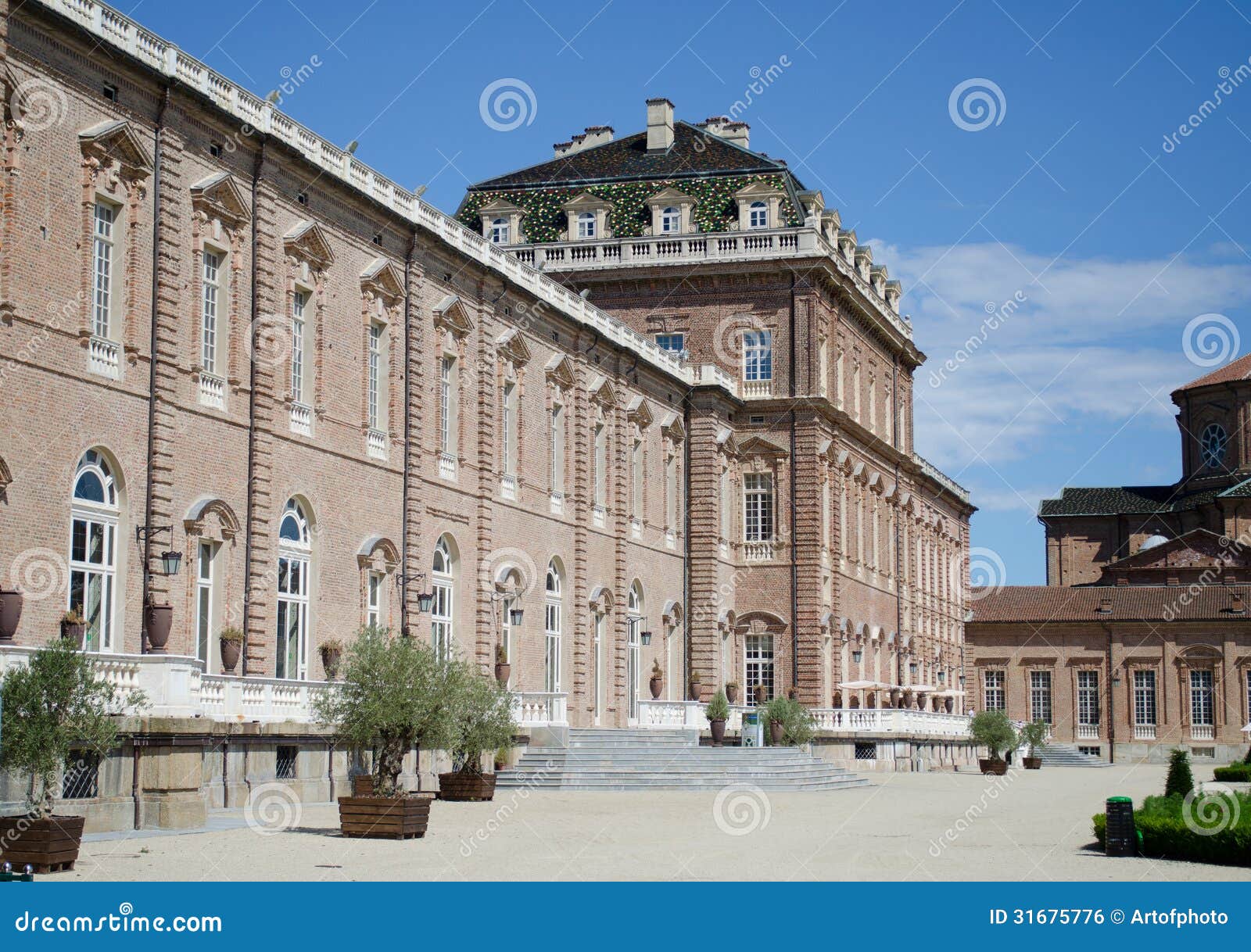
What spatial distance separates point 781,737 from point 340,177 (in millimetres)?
19857

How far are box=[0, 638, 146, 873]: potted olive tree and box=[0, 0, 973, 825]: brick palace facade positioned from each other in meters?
2.30

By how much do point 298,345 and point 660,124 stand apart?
30658 mm

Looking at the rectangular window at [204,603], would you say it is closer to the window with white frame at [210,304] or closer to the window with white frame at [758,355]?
the window with white frame at [210,304]

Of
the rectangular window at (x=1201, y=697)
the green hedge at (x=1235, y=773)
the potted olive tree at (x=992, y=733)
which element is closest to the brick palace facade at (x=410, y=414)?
the potted olive tree at (x=992, y=733)

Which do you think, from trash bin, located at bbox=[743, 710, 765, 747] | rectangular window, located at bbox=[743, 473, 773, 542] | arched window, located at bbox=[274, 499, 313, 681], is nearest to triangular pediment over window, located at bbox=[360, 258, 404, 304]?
arched window, located at bbox=[274, 499, 313, 681]

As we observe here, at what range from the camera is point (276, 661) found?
3225 centimetres

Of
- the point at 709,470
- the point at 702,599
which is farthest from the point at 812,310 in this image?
the point at 702,599

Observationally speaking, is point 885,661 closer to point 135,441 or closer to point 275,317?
point 275,317

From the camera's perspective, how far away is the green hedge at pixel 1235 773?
40469 millimetres

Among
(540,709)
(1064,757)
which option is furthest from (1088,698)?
(540,709)

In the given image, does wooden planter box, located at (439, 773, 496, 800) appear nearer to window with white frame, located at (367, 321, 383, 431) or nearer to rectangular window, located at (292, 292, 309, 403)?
rectangular window, located at (292, 292, 309, 403)

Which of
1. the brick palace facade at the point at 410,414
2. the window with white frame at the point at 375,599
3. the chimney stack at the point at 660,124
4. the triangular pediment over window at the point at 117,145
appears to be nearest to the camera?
the brick palace facade at the point at 410,414

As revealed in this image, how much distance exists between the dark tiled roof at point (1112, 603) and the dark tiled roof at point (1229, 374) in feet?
48.5

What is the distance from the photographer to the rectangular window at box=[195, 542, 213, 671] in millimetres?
29953
